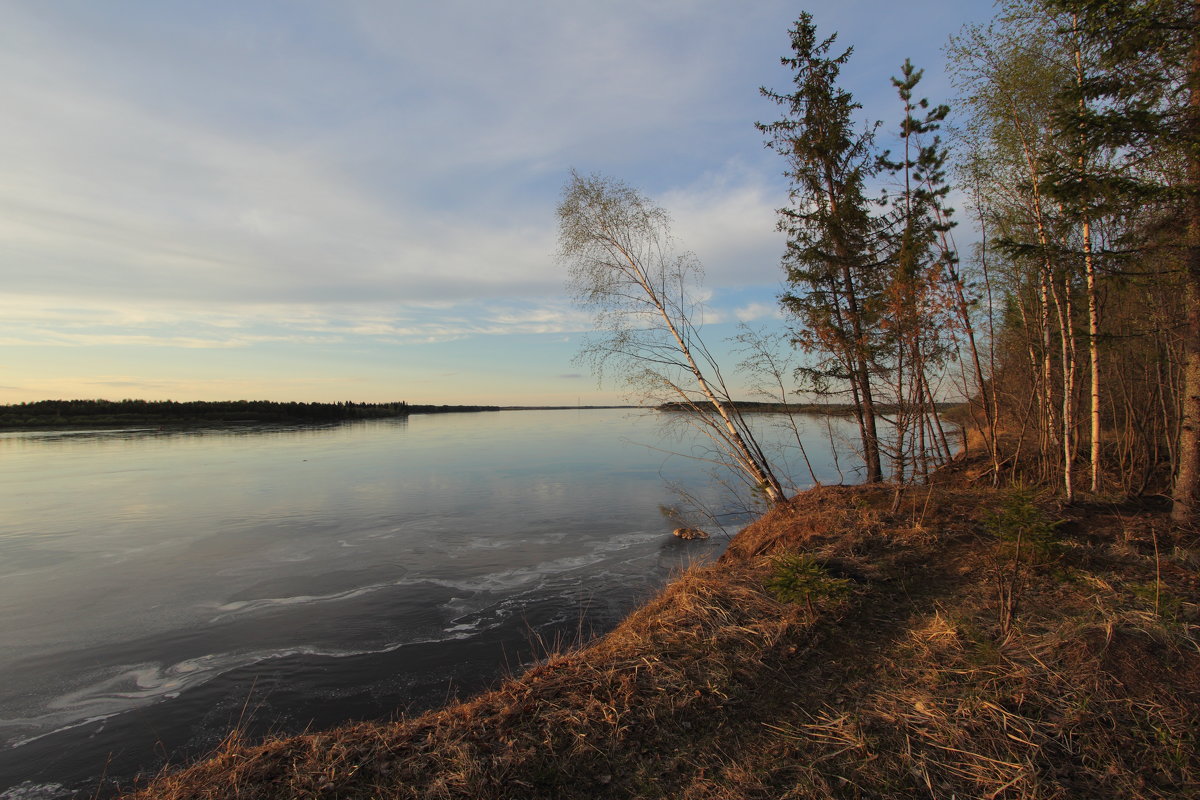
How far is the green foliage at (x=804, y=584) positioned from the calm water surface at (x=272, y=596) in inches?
115

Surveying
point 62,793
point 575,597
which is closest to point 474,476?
point 575,597

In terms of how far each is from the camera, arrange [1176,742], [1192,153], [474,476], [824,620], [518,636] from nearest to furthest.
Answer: [1176,742], [824,620], [1192,153], [518,636], [474,476]

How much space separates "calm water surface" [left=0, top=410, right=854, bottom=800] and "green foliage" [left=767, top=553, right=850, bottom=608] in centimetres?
292

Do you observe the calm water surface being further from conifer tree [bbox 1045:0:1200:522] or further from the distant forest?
the distant forest

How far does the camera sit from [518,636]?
8.11m

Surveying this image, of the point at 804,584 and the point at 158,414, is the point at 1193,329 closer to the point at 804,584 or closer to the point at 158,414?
the point at 804,584

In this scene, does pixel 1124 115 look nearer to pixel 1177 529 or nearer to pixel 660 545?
pixel 1177 529

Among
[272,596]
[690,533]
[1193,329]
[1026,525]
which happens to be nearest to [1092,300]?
[1193,329]

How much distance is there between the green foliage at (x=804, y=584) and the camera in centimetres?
546

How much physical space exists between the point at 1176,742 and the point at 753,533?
734 cm

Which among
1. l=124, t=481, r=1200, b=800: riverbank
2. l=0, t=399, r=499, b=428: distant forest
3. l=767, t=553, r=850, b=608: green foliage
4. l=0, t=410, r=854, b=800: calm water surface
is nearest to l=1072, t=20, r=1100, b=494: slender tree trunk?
l=124, t=481, r=1200, b=800: riverbank

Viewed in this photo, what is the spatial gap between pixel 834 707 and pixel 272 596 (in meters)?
9.37

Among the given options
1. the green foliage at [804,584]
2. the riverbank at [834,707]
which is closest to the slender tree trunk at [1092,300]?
the riverbank at [834,707]

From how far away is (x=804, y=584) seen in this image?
17.9 ft
